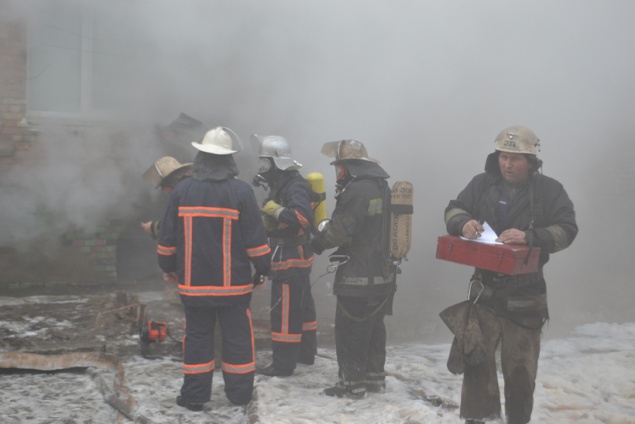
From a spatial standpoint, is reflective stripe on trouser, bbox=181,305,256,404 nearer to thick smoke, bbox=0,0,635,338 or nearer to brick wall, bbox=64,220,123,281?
thick smoke, bbox=0,0,635,338

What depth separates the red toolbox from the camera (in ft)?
11.5

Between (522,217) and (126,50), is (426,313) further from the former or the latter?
(126,50)

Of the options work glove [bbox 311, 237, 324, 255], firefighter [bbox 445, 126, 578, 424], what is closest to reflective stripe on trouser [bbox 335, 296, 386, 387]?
work glove [bbox 311, 237, 324, 255]

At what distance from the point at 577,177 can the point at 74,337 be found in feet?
26.0

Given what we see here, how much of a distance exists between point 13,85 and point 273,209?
3821 mm

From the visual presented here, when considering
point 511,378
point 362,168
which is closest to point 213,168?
point 362,168

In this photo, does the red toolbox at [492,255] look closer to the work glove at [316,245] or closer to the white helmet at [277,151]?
the work glove at [316,245]

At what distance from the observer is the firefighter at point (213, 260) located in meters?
4.14

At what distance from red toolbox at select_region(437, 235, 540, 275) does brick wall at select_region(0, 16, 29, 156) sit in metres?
5.07

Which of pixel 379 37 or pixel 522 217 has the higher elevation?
pixel 379 37

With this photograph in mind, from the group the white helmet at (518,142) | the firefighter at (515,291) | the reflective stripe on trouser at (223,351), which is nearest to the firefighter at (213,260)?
the reflective stripe on trouser at (223,351)

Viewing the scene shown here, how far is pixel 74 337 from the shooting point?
17.0ft

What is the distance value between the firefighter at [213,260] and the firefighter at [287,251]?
2.16 ft

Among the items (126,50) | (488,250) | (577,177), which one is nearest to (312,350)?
(488,250)
